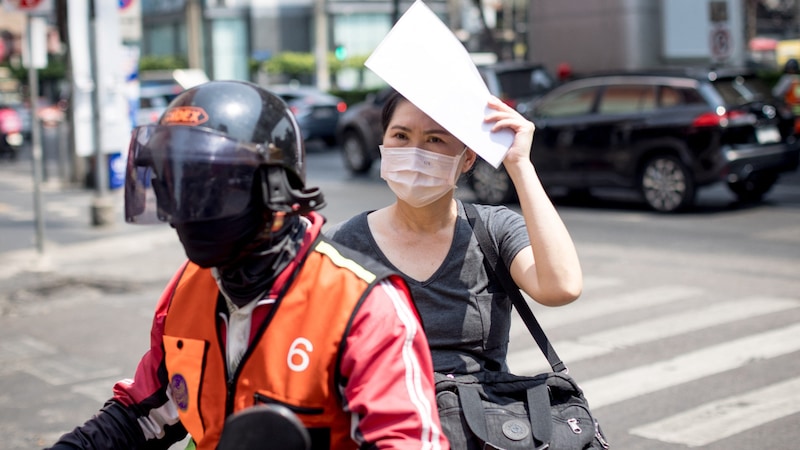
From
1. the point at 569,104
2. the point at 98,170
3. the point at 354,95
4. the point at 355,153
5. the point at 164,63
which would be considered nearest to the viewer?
the point at 98,170

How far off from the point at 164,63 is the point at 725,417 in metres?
58.8

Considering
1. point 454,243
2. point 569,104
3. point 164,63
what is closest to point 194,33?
point 164,63

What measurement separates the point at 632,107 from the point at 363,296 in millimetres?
A: 12833

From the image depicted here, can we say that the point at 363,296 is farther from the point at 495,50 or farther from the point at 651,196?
the point at 495,50

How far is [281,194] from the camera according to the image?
216 cm

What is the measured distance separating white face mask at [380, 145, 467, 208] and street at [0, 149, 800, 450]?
280 cm

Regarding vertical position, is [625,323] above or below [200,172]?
below

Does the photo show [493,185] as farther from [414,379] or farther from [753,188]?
[414,379]

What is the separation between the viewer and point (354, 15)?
61719 millimetres

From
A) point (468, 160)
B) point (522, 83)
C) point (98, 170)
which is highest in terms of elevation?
point (468, 160)

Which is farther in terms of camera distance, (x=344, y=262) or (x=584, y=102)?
(x=584, y=102)

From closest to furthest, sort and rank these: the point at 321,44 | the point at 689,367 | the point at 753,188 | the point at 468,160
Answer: the point at 468,160 → the point at 689,367 → the point at 753,188 → the point at 321,44

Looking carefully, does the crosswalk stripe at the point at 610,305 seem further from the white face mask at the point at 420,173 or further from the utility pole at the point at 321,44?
the utility pole at the point at 321,44

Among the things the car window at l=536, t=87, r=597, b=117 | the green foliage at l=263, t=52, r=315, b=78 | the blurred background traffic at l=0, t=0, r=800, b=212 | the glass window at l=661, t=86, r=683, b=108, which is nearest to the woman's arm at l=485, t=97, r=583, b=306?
the blurred background traffic at l=0, t=0, r=800, b=212
